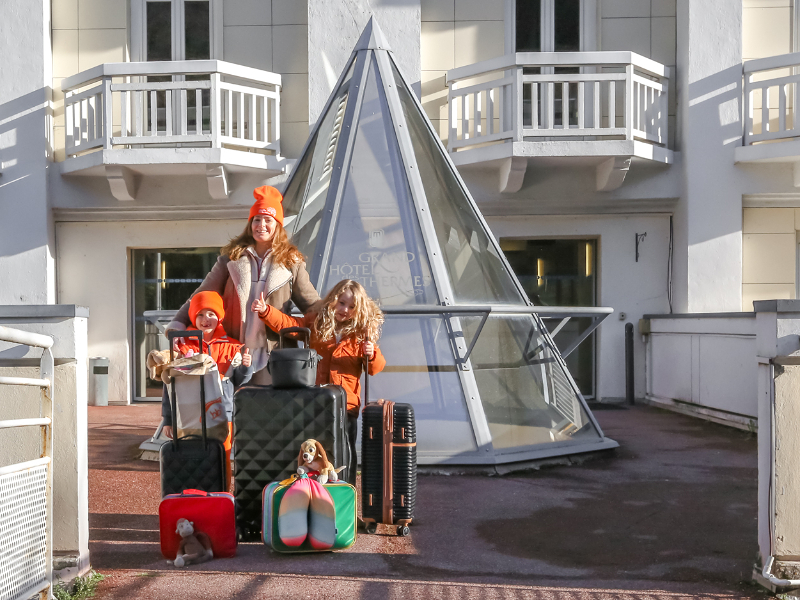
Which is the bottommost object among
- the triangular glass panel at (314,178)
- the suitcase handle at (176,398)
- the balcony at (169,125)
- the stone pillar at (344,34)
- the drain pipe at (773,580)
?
the drain pipe at (773,580)

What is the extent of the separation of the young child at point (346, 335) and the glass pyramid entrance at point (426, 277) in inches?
46.0

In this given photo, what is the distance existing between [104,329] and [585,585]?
9124 mm

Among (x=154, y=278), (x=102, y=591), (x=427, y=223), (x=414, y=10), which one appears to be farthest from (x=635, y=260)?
(x=102, y=591)

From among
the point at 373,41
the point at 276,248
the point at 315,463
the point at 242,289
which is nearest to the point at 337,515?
the point at 315,463

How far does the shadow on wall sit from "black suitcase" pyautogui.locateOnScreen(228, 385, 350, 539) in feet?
26.2

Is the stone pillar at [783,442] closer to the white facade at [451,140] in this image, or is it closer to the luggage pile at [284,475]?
the luggage pile at [284,475]

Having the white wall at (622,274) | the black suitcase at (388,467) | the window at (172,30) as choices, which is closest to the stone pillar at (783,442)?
the black suitcase at (388,467)

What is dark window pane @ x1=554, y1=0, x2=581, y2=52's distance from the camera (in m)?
11.4

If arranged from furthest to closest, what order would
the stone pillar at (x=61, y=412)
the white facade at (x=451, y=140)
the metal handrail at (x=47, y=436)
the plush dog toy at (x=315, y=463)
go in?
1. the white facade at (x=451, y=140)
2. the plush dog toy at (x=315, y=463)
3. the stone pillar at (x=61, y=412)
4. the metal handrail at (x=47, y=436)

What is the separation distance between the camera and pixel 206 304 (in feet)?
14.0

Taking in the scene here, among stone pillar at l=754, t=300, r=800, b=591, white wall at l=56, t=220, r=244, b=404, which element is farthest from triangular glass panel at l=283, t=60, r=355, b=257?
white wall at l=56, t=220, r=244, b=404

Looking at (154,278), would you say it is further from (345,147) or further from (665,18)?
(665,18)

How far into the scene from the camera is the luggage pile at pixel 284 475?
378 cm

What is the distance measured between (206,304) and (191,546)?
1.23 meters
